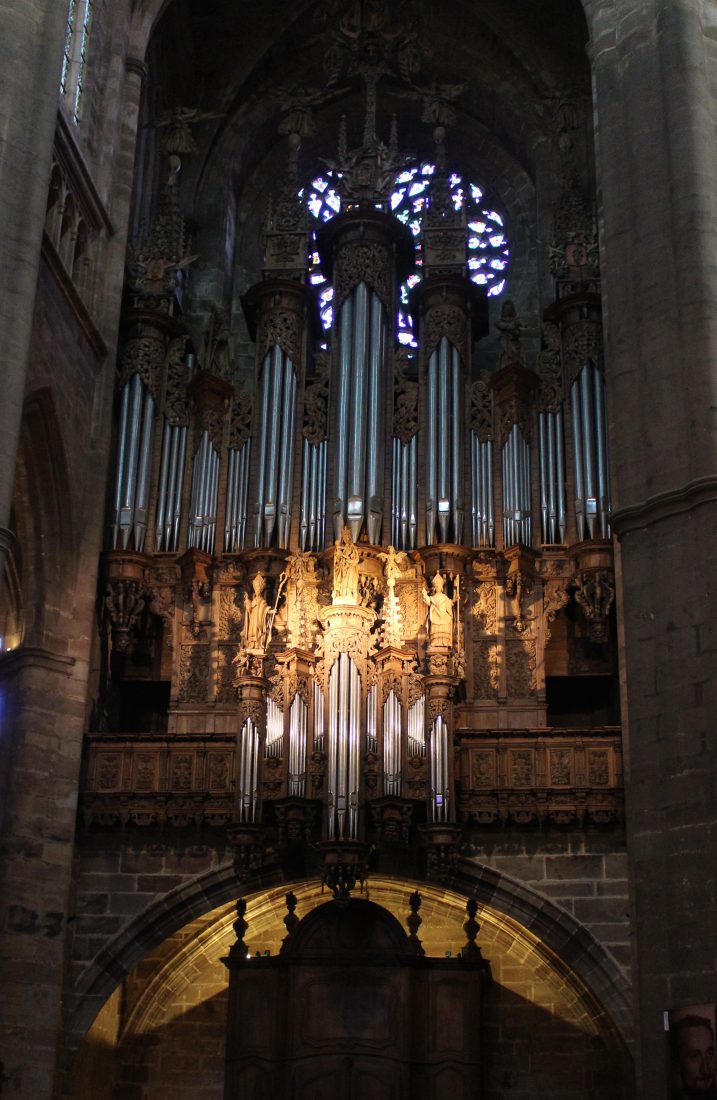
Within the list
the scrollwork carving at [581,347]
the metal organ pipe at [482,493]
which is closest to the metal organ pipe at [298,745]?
the metal organ pipe at [482,493]

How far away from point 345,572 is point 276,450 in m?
3.23

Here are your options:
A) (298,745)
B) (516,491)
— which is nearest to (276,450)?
(516,491)

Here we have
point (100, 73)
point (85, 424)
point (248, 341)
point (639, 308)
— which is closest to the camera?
point (639, 308)

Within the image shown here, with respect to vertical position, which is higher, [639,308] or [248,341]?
[248,341]

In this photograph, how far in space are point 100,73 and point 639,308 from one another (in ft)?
31.9

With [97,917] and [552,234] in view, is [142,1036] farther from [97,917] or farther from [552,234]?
[552,234]

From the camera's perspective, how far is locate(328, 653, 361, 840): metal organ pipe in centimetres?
1788

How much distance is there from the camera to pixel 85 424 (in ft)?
68.3

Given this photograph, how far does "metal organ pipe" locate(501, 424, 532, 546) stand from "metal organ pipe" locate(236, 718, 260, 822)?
466 cm

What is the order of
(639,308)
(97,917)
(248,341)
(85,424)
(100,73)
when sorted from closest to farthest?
(639,308) → (97,917) → (85,424) → (100,73) → (248,341)

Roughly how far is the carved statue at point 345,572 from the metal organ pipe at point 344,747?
818mm

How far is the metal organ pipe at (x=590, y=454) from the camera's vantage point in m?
20.4

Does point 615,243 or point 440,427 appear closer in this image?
point 615,243

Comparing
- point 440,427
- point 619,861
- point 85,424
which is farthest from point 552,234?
point 619,861
